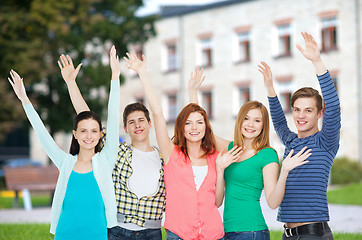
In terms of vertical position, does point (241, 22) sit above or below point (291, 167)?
above

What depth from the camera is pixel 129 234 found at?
15.5 ft

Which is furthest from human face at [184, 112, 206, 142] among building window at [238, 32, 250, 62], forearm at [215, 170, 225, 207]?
building window at [238, 32, 250, 62]

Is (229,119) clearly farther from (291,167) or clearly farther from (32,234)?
(291,167)

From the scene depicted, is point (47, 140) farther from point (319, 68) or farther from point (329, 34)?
point (329, 34)

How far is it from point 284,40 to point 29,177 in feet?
60.2

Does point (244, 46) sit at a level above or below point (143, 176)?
above

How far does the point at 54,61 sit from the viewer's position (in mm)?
22312

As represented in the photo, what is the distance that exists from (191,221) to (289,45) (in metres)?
26.4

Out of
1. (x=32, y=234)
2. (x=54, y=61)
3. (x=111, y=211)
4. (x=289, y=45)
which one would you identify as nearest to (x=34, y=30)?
(x=54, y=61)

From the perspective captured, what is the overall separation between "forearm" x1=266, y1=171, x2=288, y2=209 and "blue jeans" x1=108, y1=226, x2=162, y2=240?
40.2 inches

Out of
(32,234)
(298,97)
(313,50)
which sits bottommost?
(32,234)

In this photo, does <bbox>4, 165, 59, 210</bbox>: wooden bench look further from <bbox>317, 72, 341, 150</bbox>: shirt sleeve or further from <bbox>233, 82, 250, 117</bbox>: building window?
<bbox>233, 82, 250, 117</bbox>: building window

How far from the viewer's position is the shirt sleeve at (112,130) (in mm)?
4711

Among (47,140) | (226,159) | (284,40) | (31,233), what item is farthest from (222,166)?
(284,40)
